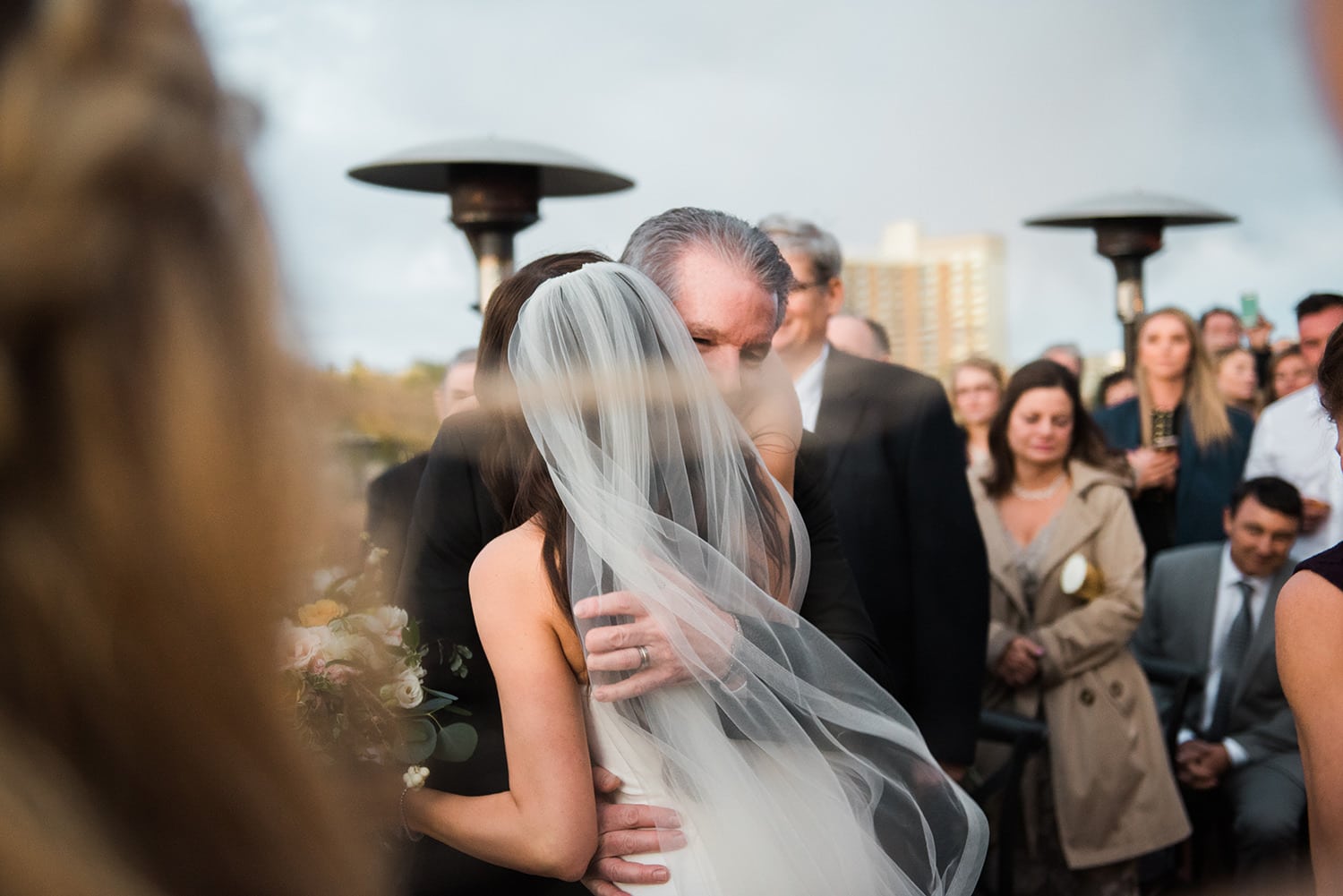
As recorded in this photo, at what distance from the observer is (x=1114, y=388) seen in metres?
6.32

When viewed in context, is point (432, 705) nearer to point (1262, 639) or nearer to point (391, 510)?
point (391, 510)

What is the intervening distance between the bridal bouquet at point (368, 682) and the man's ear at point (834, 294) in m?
1.78

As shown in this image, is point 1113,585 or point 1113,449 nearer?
point 1113,585

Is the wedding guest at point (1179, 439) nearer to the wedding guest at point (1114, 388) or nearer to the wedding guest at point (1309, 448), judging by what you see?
the wedding guest at point (1309, 448)

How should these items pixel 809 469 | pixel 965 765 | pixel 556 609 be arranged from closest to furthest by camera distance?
pixel 556 609, pixel 809 469, pixel 965 765

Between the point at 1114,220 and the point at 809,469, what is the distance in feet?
7.63

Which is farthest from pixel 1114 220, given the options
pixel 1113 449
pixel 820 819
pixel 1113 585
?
pixel 820 819

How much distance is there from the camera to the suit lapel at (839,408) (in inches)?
126

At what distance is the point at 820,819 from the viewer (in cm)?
184

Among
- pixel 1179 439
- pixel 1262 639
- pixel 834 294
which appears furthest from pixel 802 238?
pixel 1179 439

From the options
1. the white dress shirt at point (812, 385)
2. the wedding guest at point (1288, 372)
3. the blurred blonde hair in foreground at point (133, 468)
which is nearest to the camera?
the blurred blonde hair in foreground at point (133, 468)

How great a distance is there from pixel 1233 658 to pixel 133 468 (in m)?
4.17

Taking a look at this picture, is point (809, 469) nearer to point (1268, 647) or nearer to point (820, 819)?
point (820, 819)

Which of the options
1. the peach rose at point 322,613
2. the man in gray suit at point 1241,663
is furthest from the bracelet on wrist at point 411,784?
the man in gray suit at point 1241,663
